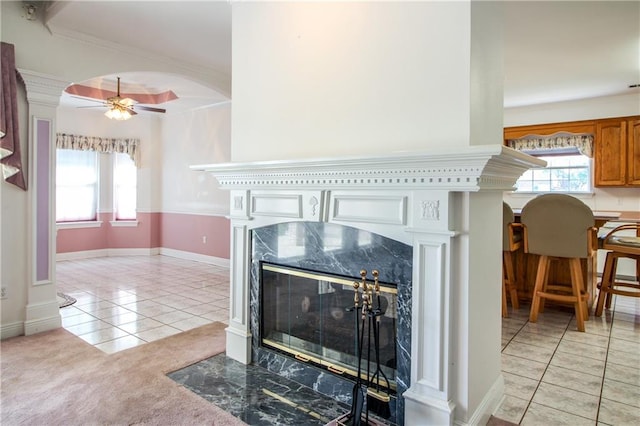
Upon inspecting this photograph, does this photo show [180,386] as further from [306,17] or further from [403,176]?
[306,17]

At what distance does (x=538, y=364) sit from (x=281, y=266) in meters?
1.93

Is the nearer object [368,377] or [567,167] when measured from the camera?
[368,377]

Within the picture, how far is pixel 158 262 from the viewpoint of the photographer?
7000 mm

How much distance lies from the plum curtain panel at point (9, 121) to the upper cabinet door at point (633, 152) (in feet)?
23.6

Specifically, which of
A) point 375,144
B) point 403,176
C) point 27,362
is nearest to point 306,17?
point 375,144

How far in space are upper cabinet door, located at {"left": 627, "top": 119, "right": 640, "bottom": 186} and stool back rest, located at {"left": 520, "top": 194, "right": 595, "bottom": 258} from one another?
282 centimetres

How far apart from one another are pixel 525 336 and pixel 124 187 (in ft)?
24.1

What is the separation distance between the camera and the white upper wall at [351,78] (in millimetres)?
1763

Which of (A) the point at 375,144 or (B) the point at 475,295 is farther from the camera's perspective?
(A) the point at 375,144

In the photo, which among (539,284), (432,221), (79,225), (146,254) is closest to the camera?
(432,221)

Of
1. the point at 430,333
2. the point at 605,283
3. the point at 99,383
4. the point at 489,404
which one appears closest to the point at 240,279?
the point at 99,383

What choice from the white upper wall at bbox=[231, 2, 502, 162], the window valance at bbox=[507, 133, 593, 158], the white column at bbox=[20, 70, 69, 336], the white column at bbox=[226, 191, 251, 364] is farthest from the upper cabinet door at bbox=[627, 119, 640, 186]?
the white column at bbox=[20, 70, 69, 336]

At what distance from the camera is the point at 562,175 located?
6305 millimetres

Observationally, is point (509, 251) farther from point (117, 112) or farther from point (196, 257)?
point (196, 257)
